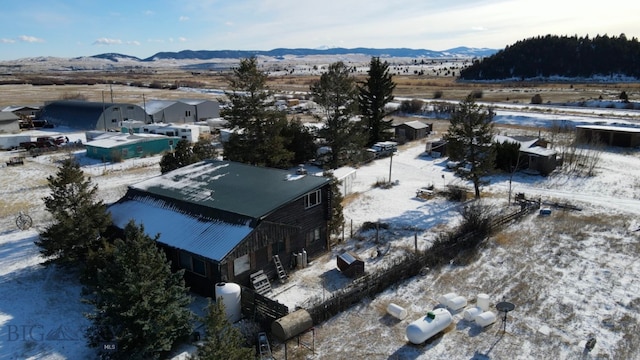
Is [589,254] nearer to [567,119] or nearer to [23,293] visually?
[23,293]

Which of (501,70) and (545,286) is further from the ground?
(501,70)

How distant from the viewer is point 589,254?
2614cm

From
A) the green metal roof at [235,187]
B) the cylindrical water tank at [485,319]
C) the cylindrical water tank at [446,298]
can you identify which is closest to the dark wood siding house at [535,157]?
the green metal roof at [235,187]

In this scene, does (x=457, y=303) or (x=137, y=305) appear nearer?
(x=137, y=305)

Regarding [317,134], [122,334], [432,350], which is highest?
[317,134]

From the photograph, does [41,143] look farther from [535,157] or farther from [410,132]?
[535,157]

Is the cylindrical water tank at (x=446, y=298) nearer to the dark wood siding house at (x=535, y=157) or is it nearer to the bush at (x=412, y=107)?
the dark wood siding house at (x=535, y=157)

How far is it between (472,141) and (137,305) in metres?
27.2

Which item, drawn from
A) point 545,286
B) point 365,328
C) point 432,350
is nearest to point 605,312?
point 545,286

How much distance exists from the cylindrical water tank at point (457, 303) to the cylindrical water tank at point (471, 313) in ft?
1.47

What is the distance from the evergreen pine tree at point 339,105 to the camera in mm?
44844

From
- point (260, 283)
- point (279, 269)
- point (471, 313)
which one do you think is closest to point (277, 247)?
point (279, 269)

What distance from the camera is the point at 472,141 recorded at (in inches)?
1412

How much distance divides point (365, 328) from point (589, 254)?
14.6m
